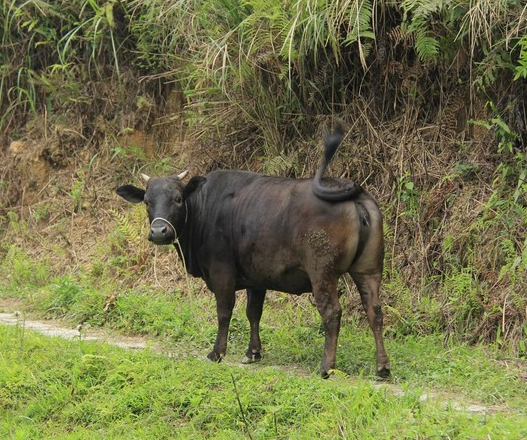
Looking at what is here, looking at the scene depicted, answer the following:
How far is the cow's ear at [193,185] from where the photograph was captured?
8102 millimetres

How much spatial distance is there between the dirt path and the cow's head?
3.16 feet

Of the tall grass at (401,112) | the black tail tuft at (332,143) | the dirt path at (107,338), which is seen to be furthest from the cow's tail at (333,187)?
the tall grass at (401,112)

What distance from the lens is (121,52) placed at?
531 inches

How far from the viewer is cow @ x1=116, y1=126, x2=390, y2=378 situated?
7.19m

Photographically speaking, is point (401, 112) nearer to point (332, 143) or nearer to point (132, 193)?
point (332, 143)

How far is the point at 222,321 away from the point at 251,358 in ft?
1.32

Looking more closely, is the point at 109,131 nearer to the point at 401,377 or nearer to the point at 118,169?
the point at 118,169

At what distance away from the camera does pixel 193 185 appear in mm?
8141

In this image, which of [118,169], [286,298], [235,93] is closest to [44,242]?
[118,169]

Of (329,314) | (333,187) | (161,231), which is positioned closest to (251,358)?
(329,314)

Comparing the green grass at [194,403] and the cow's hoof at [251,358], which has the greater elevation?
the green grass at [194,403]

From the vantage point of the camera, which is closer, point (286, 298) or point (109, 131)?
point (286, 298)

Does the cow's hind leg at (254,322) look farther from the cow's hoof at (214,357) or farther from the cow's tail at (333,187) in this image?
the cow's tail at (333,187)

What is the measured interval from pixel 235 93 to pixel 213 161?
36.4 inches
